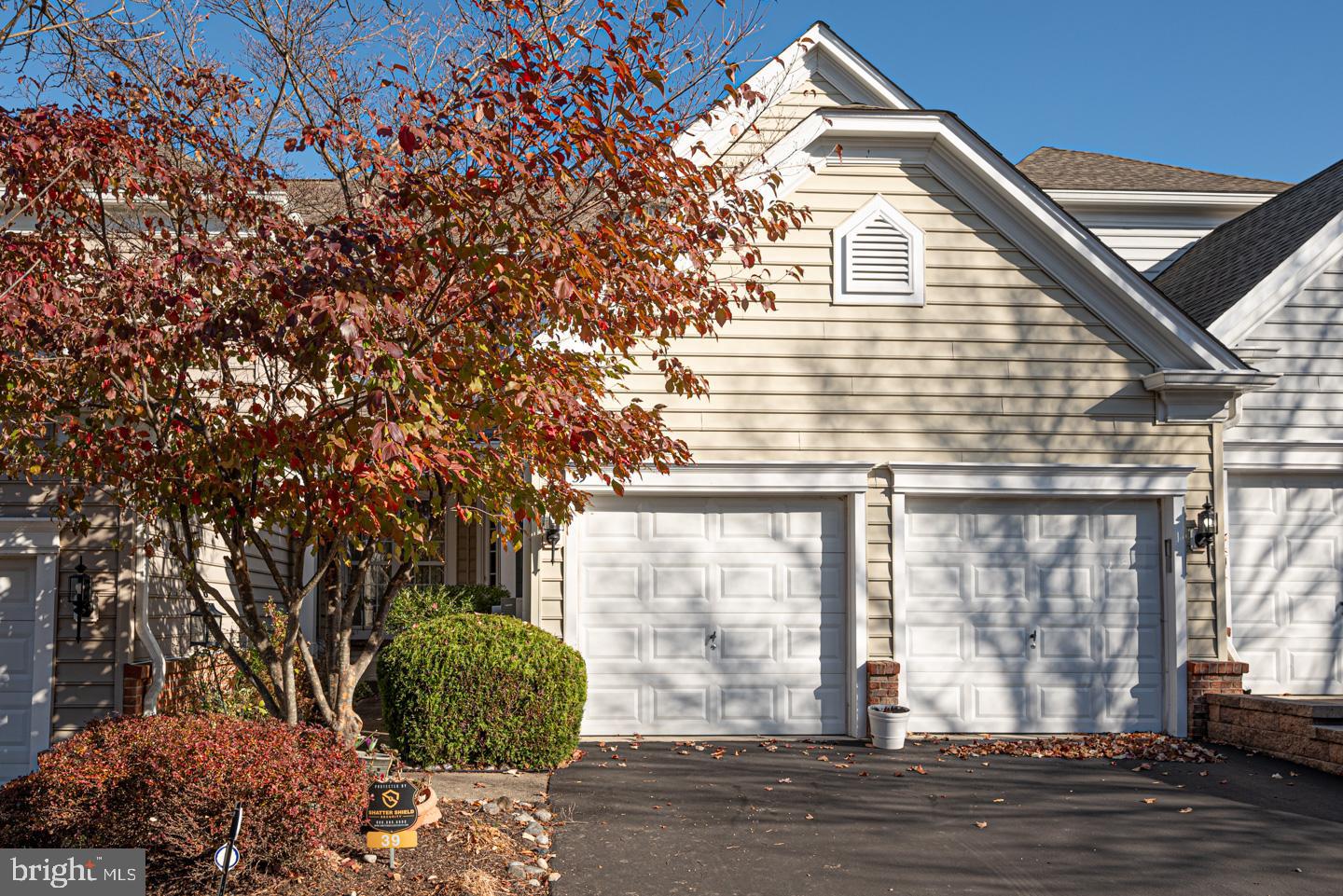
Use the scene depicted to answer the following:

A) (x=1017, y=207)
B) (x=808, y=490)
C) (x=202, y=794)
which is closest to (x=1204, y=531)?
(x=1017, y=207)

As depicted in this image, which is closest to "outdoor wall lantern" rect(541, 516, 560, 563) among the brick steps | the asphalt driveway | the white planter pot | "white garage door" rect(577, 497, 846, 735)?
"white garage door" rect(577, 497, 846, 735)

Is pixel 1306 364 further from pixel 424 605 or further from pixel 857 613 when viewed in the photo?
pixel 424 605

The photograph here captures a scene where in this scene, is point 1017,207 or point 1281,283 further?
point 1281,283

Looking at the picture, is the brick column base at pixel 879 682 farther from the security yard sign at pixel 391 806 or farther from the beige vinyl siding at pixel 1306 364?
the security yard sign at pixel 391 806

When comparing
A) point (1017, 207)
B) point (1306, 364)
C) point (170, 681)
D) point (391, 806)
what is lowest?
point (391, 806)

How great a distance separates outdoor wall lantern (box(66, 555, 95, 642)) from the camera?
9609mm

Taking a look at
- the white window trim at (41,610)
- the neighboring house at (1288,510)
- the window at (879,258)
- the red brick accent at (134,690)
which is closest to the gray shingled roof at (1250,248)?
the neighboring house at (1288,510)

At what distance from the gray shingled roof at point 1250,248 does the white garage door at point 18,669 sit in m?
12.0

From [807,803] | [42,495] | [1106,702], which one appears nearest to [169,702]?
[42,495]

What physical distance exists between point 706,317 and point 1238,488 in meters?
7.75

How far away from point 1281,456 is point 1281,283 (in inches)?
75.9

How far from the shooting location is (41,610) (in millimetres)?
9688

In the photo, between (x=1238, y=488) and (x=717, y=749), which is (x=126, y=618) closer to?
(x=717, y=749)

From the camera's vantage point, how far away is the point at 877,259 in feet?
37.1
